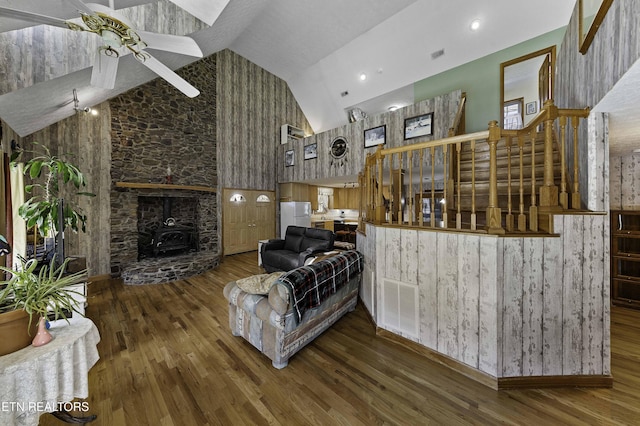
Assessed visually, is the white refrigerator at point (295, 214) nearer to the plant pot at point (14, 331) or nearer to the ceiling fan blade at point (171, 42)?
the ceiling fan blade at point (171, 42)

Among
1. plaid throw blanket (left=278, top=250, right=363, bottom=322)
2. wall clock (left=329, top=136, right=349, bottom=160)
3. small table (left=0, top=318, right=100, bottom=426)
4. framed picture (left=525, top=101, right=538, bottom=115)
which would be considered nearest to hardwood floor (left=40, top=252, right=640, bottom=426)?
plaid throw blanket (left=278, top=250, right=363, bottom=322)

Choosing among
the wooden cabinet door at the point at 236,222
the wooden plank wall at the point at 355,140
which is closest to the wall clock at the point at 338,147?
the wooden plank wall at the point at 355,140

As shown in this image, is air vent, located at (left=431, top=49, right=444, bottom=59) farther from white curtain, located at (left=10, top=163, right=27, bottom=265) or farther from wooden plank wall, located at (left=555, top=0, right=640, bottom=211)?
white curtain, located at (left=10, top=163, right=27, bottom=265)

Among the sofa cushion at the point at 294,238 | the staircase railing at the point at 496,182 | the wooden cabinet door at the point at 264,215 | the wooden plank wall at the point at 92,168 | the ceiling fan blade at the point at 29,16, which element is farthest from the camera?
the wooden cabinet door at the point at 264,215

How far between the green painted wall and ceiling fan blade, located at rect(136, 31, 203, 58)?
5.64 meters

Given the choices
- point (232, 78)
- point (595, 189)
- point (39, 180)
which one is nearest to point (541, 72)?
point (595, 189)

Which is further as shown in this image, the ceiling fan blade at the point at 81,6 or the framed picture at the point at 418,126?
the framed picture at the point at 418,126

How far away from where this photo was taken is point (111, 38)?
5.66 ft

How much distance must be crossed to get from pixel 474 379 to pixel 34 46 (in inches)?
190

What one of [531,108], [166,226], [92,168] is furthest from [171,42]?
[531,108]

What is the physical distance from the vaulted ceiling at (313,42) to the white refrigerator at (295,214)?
319 cm

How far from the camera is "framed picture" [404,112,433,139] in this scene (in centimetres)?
486

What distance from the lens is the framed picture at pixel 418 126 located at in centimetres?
486

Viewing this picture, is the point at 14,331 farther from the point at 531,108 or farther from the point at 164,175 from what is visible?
the point at 531,108
